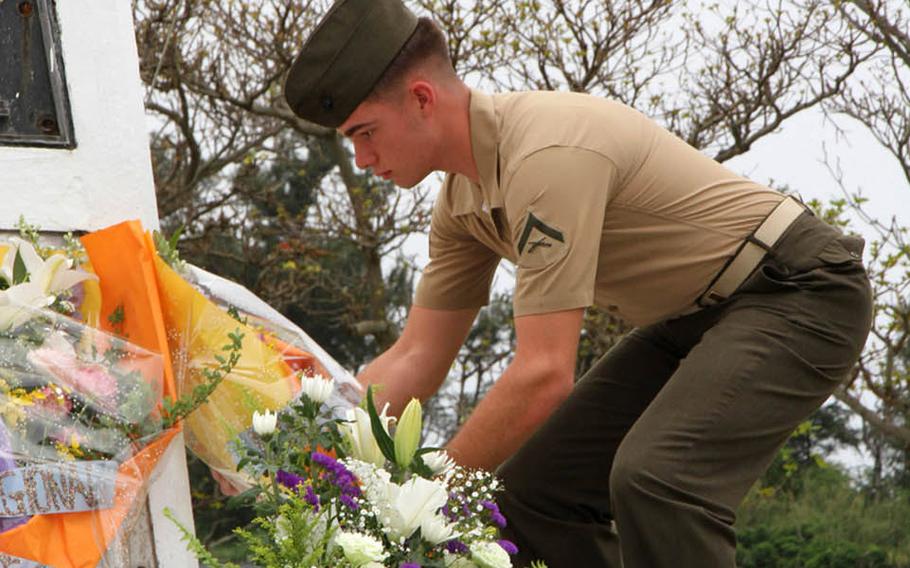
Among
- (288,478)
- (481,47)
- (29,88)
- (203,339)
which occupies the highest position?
(481,47)

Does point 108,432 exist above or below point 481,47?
below

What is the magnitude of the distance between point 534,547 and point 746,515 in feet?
15.2

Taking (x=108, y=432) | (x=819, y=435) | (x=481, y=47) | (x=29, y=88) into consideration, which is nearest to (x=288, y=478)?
(x=108, y=432)

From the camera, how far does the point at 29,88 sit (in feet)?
10.3

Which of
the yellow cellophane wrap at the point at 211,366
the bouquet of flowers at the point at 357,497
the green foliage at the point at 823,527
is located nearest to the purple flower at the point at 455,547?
the bouquet of flowers at the point at 357,497

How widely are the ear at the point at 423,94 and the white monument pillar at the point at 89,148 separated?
610 millimetres

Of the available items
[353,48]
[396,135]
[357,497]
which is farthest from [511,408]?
[353,48]

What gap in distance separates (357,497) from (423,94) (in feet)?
3.58

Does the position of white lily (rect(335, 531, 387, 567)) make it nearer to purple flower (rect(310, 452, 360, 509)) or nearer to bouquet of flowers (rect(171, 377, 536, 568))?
bouquet of flowers (rect(171, 377, 536, 568))

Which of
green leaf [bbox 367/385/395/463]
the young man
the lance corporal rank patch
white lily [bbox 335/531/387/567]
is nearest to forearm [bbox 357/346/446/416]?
the young man

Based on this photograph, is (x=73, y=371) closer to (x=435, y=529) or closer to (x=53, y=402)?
(x=53, y=402)

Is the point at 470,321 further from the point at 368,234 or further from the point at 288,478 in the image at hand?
the point at 368,234

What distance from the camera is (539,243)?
10.5ft

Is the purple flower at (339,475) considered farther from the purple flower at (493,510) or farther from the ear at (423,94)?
the ear at (423,94)
